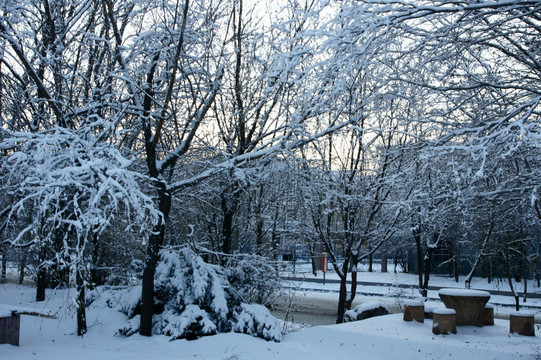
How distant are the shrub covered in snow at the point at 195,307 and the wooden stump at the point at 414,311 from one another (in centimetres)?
426

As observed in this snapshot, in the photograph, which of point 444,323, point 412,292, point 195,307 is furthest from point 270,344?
point 412,292

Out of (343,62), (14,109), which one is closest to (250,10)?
(343,62)

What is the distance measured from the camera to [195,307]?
8234 millimetres

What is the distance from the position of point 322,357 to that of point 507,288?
24.4 meters

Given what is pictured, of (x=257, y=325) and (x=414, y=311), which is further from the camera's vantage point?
(x=414, y=311)

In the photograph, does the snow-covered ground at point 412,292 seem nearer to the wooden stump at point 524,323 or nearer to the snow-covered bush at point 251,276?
the wooden stump at point 524,323

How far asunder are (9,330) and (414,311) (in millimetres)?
8822

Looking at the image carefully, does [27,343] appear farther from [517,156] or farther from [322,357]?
[517,156]

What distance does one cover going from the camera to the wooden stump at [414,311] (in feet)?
37.1

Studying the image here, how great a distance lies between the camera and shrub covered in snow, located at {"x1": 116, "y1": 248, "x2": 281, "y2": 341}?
8.07 metres

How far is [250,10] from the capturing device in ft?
35.1

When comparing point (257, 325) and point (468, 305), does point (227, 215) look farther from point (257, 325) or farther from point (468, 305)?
point (468, 305)

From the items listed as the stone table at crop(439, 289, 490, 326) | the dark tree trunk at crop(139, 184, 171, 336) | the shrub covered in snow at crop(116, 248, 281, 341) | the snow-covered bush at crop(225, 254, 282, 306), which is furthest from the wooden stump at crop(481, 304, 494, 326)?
the dark tree trunk at crop(139, 184, 171, 336)

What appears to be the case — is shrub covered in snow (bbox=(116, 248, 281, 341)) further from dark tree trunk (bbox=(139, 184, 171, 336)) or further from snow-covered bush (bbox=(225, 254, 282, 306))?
snow-covered bush (bbox=(225, 254, 282, 306))
